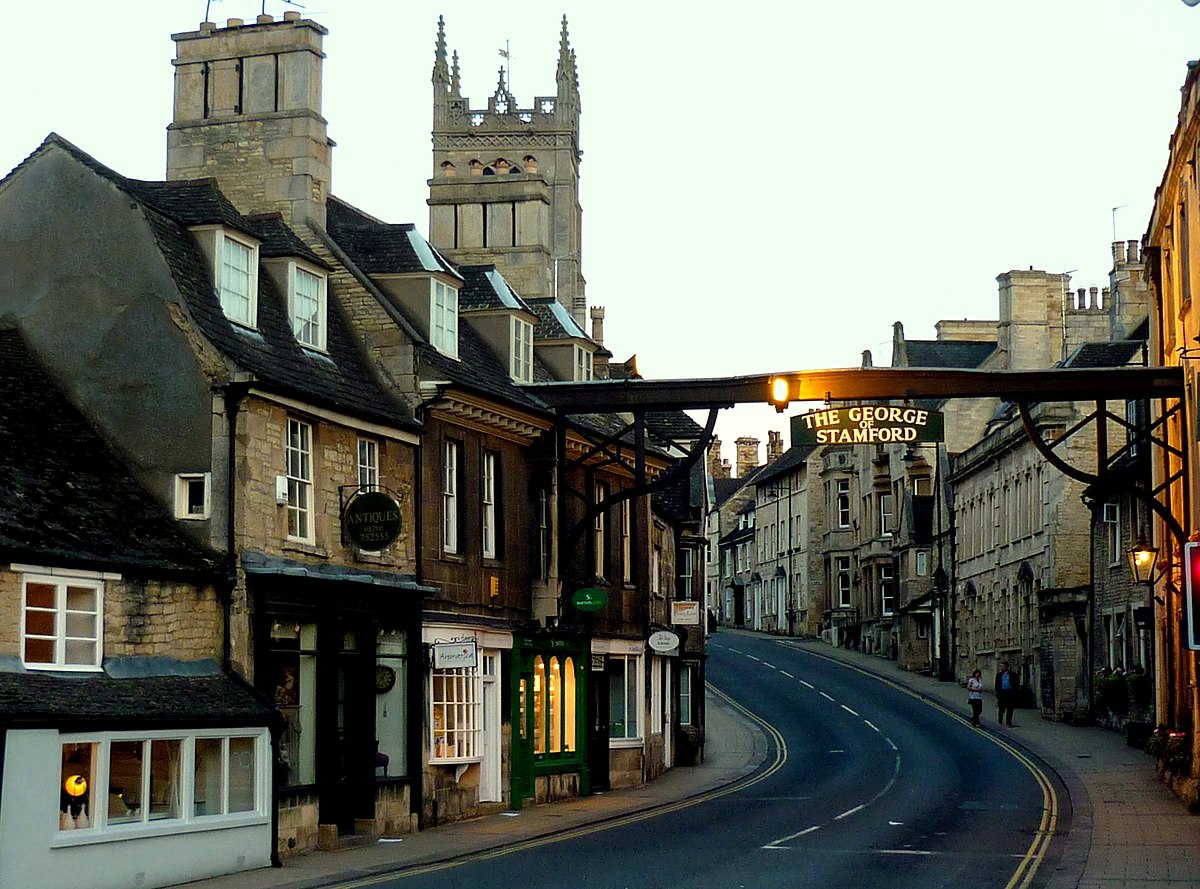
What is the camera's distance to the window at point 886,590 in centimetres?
9119

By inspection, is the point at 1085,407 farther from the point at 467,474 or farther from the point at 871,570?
the point at 871,570

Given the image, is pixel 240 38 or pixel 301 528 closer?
pixel 301 528

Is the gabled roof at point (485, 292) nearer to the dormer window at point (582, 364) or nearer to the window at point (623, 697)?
the dormer window at point (582, 364)

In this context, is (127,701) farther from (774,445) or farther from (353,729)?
(774,445)

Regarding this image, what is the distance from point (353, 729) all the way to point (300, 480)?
12.5ft

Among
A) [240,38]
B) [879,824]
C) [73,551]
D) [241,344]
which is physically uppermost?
[240,38]

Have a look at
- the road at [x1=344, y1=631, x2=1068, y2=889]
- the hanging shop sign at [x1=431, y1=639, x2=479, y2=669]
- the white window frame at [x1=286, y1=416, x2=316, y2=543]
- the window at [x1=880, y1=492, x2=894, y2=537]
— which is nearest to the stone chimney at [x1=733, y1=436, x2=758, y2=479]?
the window at [x1=880, y1=492, x2=894, y2=537]

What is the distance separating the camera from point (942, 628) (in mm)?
75000

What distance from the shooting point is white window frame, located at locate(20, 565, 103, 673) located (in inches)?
800

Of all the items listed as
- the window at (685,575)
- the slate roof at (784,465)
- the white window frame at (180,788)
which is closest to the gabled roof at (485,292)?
the window at (685,575)

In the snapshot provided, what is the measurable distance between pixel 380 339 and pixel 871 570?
65.8 meters

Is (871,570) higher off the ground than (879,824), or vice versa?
(871,570)

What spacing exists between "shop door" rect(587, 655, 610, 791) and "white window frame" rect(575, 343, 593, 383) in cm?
611

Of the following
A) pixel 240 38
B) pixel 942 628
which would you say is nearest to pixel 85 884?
pixel 240 38
